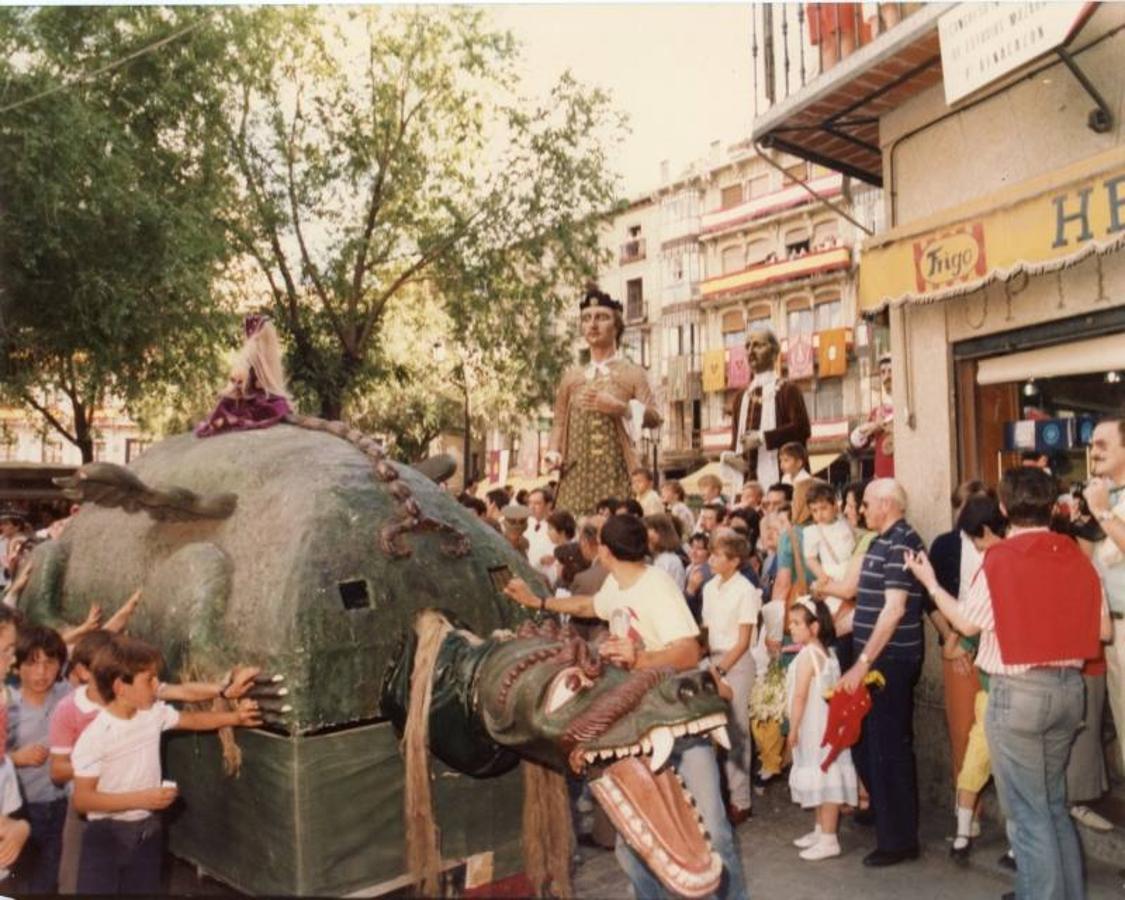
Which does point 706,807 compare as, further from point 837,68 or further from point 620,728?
point 837,68

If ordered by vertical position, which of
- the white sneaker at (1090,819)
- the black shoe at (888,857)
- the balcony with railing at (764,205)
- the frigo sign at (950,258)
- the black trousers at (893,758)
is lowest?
the black shoe at (888,857)

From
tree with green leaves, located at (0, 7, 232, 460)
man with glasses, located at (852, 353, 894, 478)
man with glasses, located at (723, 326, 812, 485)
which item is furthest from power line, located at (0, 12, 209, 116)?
man with glasses, located at (852, 353, 894, 478)

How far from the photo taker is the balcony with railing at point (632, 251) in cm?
1291

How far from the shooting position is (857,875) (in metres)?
4.32

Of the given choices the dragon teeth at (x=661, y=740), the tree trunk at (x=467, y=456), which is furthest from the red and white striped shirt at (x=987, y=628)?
the tree trunk at (x=467, y=456)

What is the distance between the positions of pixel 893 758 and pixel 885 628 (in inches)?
23.3

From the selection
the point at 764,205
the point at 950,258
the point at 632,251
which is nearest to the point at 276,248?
the point at 632,251

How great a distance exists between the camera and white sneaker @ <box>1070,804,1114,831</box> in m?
4.47

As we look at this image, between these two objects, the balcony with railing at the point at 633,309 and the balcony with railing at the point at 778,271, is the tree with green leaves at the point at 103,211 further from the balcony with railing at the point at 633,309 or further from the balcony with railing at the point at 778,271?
the balcony with railing at the point at 778,271

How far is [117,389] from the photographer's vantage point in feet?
26.7

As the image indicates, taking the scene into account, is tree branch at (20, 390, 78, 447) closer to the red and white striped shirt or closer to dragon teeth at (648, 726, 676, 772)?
dragon teeth at (648, 726, 676, 772)

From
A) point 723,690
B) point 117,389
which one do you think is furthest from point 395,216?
point 723,690

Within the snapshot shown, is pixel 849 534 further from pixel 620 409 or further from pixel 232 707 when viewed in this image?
pixel 232 707

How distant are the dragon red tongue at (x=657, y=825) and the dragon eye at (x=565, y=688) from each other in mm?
211
